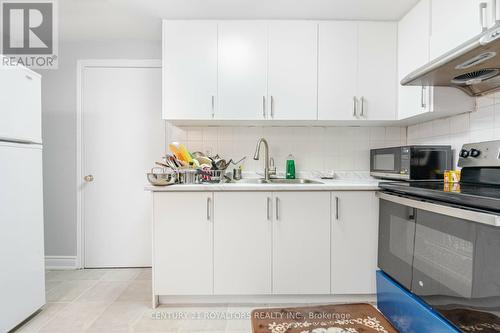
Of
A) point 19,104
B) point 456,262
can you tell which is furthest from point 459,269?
point 19,104

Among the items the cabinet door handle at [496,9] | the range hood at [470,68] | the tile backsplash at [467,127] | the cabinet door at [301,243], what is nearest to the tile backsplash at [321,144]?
the tile backsplash at [467,127]

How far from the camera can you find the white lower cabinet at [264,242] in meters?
1.86

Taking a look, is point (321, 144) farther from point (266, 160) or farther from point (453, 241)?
point (453, 241)

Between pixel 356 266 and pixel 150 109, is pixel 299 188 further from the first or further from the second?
pixel 150 109

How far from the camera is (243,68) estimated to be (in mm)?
2100

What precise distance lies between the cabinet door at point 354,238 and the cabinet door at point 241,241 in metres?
0.49

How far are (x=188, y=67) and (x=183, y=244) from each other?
1377 millimetres

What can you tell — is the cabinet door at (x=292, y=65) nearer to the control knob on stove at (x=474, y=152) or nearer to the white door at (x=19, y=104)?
the control knob on stove at (x=474, y=152)

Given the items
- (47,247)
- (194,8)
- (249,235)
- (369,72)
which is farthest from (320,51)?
(47,247)

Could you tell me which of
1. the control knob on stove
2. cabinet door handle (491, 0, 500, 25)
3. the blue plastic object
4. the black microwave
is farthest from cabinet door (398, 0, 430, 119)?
the blue plastic object

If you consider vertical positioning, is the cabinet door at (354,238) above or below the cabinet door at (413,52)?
below

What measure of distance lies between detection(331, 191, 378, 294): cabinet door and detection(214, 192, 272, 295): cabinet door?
0.49m

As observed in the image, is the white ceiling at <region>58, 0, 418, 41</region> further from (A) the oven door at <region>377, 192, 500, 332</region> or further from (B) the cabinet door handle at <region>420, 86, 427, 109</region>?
(A) the oven door at <region>377, 192, 500, 332</region>
